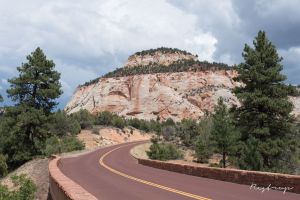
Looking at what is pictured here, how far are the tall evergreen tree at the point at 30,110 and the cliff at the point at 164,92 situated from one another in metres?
99.2

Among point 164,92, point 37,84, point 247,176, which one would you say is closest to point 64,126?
point 37,84

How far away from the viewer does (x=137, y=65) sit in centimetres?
19288

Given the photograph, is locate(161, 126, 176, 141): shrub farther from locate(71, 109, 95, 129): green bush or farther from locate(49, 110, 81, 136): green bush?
locate(49, 110, 81, 136): green bush

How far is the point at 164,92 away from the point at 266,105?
114 meters

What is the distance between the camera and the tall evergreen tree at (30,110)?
46.9 meters

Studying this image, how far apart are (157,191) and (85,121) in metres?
94.0

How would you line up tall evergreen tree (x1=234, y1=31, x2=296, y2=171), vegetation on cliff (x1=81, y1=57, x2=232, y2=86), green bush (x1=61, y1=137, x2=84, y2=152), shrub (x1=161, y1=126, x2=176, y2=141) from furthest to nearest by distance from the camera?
vegetation on cliff (x1=81, y1=57, x2=232, y2=86)
shrub (x1=161, y1=126, x2=176, y2=141)
green bush (x1=61, y1=137, x2=84, y2=152)
tall evergreen tree (x1=234, y1=31, x2=296, y2=171)

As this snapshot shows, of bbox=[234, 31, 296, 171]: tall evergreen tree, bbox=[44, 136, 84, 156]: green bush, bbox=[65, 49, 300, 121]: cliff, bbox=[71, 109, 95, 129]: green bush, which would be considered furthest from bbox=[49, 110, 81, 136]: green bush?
bbox=[65, 49, 300, 121]: cliff

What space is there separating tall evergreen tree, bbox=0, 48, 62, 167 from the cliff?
99.2 m

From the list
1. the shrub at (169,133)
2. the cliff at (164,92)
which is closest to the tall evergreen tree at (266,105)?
the shrub at (169,133)

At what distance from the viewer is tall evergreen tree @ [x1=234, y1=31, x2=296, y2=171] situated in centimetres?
3822

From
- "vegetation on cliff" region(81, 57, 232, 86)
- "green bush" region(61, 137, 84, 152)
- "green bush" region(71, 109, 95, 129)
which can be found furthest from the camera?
"vegetation on cliff" region(81, 57, 232, 86)

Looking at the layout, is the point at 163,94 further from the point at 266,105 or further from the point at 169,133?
the point at 266,105

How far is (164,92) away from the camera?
152250mm
